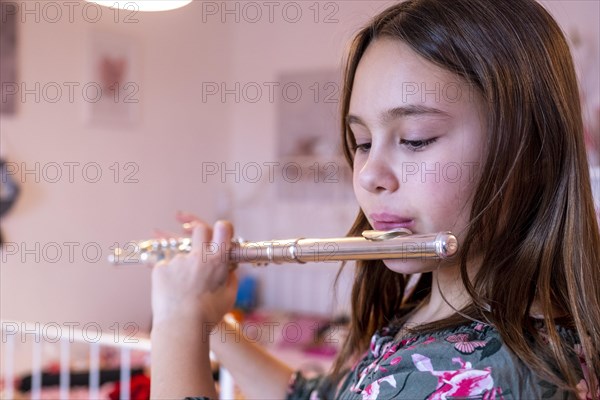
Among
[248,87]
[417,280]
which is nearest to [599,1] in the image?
[417,280]

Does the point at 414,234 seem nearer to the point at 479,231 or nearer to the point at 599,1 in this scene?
the point at 479,231

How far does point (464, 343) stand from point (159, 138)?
2342 millimetres

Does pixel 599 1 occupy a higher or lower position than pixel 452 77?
higher

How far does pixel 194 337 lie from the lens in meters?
0.72

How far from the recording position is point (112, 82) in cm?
254

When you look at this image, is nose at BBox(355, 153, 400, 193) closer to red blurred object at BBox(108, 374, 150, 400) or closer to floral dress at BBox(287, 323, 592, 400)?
floral dress at BBox(287, 323, 592, 400)

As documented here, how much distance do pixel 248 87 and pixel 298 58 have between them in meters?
0.37

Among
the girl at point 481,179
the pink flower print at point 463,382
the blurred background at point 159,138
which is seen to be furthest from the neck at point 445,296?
the blurred background at point 159,138

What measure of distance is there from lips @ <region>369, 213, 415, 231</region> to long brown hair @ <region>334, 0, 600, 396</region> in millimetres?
59

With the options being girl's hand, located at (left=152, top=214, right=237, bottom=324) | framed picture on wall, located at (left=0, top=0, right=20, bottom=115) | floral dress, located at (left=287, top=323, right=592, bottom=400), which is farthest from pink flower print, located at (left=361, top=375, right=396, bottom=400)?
framed picture on wall, located at (left=0, top=0, right=20, bottom=115)

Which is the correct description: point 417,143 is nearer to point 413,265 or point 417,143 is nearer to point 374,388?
point 413,265

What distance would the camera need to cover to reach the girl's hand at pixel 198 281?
0.74 metres

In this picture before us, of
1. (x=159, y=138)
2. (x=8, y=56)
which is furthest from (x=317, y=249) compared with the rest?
(x=159, y=138)

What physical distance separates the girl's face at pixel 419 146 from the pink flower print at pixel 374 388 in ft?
0.39
